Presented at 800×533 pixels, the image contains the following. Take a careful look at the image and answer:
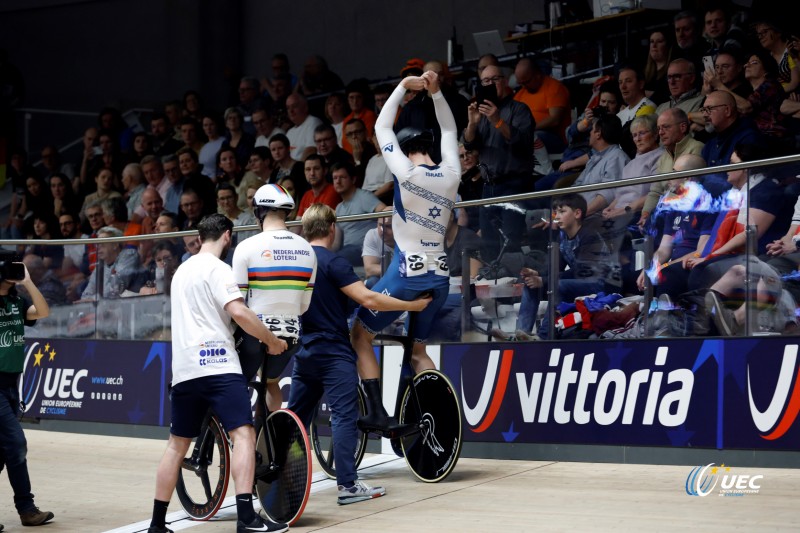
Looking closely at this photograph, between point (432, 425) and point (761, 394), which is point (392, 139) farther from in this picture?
point (761, 394)

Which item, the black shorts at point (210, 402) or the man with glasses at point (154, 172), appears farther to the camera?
the man with glasses at point (154, 172)

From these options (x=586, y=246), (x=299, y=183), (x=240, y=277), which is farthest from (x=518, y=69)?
(x=240, y=277)

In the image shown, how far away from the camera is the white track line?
7.01 meters

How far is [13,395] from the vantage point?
7223mm

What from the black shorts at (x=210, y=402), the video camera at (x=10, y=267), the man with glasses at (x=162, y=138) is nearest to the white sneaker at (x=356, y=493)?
the black shorts at (x=210, y=402)

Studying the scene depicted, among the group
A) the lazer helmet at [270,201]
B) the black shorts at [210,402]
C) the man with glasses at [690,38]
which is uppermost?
the man with glasses at [690,38]

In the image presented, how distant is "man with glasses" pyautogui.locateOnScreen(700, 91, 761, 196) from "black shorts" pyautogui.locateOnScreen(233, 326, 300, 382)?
3846 mm

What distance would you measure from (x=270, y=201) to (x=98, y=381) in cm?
503

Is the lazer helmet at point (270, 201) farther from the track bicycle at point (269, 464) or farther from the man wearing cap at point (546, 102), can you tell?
the man wearing cap at point (546, 102)

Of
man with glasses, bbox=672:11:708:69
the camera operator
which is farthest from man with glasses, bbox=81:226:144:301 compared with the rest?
man with glasses, bbox=672:11:708:69

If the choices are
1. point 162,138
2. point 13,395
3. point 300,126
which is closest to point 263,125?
point 300,126

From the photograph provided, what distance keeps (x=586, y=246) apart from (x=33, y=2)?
15.2 m

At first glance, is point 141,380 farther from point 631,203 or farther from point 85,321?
point 631,203

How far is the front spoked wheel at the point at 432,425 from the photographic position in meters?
7.77
